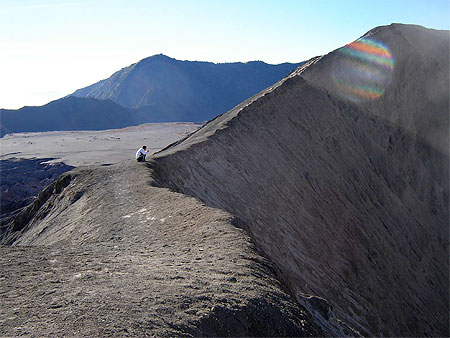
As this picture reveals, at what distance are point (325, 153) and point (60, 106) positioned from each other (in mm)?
117183

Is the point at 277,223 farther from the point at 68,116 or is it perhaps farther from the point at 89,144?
the point at 68,116

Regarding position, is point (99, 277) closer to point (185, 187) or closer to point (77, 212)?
point (77, 212)

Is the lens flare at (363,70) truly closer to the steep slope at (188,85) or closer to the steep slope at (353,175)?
the steep slope at (353,175)

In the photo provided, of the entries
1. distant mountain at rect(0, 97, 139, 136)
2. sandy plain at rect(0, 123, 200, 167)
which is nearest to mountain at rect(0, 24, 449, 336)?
sandy plain at rect(0, 123, 200, 167)

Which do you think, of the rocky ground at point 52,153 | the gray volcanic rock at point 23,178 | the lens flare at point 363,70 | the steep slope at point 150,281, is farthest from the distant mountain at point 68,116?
the steep slope at point 150,281

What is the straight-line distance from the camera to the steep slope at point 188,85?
6004 inches

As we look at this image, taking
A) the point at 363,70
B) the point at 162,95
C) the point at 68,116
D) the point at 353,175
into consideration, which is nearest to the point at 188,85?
the point at 162,95

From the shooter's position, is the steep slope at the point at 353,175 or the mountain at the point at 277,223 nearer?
the mountain at the point at 277,223

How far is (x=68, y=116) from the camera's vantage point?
415ft

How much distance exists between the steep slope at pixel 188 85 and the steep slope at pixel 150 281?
138 metres

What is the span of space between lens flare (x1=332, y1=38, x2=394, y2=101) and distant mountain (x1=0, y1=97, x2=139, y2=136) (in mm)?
104840

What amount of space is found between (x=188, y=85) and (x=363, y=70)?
5405 inches

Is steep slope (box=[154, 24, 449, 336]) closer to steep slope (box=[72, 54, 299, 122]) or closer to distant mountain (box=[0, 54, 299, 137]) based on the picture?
distant mountain (box=[0, 54, 299, 137])

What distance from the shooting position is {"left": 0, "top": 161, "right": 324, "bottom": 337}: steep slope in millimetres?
5473
